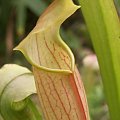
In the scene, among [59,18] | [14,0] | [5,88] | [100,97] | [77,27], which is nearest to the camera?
[59,18]

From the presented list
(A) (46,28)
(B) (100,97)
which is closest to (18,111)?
(A) (46,28)

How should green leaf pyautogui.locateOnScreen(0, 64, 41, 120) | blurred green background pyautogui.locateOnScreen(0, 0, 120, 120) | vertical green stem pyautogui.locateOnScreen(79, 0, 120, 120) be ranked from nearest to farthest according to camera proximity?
vertical green stem pyautogui.locateOnScreen(79, 0, 120, 120)
green leaf pyautogui.locateOnScreen(0, 64, 41, 120)
blurred green background pyautogui.locateOnScreen(0, 0, 120, 120)

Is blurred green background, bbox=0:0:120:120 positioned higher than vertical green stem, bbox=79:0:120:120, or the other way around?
vertical green stem, bbox=79:0:120:120

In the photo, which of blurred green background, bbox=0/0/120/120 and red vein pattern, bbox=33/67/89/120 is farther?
blurred green background, bbox=0/0/120/120

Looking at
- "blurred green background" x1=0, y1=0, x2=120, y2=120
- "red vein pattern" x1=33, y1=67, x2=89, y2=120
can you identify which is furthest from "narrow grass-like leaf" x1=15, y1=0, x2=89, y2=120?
"blurred green background" x1=0, y1=0, x2=120, y2=120

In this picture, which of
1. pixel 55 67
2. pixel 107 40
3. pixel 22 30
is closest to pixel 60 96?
pixel 55 67

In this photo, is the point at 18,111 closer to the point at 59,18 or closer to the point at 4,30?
the point at 59,18

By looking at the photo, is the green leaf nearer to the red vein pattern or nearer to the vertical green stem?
the red vein pattern
